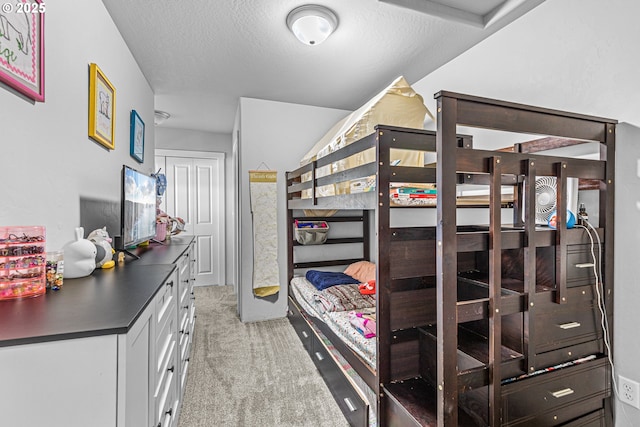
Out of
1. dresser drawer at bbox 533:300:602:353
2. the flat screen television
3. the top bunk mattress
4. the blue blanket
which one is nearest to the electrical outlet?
dresser drawer at bbox 533:300:602:353

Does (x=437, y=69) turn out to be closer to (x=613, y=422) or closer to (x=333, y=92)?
(x=333, y=92)

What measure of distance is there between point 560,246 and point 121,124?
112 inches

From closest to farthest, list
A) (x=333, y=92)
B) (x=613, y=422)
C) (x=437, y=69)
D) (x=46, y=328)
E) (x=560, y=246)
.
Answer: (x=46, y=328)
(x=560, y=246)
(x=613, y=422)
(x=437, y=69)
(x=333, y=92)

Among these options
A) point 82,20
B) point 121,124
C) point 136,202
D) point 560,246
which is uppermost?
point 82,20

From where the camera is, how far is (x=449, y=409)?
3.82ft

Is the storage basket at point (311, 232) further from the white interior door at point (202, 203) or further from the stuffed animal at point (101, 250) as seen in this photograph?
the white interior door at point (202, 203)

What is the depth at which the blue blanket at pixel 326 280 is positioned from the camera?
2924 mm

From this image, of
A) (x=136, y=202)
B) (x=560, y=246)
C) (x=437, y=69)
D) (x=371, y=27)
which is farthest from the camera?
(x=437, y=69)

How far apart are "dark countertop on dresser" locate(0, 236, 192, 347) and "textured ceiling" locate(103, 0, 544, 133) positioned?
1746 mm

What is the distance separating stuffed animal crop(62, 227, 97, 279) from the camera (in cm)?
126

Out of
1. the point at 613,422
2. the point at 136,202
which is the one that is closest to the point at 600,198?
the point at 613,422

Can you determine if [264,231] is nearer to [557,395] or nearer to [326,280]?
[326,280]

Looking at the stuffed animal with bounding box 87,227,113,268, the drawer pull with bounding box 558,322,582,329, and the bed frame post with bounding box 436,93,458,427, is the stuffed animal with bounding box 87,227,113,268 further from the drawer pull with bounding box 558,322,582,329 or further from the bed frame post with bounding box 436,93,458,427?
the drawer pull with bounding box 558,322,582,329

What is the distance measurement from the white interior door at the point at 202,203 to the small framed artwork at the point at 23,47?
387cm
